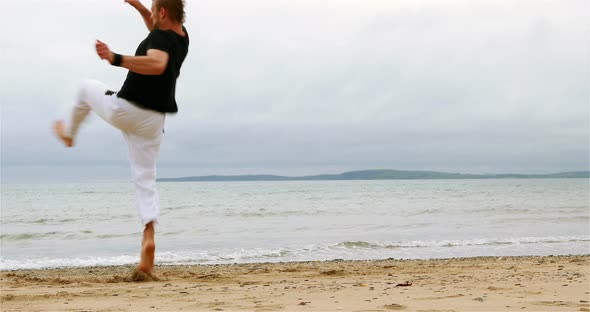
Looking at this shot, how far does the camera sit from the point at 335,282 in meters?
5.87

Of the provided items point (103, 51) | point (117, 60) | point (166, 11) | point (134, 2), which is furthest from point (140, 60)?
point (134, 2)

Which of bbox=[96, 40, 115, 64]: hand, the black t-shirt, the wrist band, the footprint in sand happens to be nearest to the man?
the black t-shirt

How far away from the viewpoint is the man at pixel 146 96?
14.2 feet

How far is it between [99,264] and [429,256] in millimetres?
6283

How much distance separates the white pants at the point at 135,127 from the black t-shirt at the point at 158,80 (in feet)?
0.22

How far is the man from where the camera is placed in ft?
14.2

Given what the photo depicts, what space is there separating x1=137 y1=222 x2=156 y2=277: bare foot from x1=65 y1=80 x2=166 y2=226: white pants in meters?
0.11

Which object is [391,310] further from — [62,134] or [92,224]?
[92,224]

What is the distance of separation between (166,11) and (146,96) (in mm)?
616

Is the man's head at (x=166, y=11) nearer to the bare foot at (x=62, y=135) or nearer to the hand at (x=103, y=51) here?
the hand at (x=103, y=51)

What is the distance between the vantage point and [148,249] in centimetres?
511

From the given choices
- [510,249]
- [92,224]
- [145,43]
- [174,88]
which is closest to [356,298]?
[174,88]

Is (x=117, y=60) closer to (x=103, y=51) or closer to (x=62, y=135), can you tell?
(x=103, y=51)

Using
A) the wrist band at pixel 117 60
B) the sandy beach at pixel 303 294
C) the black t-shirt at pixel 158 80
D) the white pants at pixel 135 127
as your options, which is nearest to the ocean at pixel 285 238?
the sandy beach at pixel 303 294
